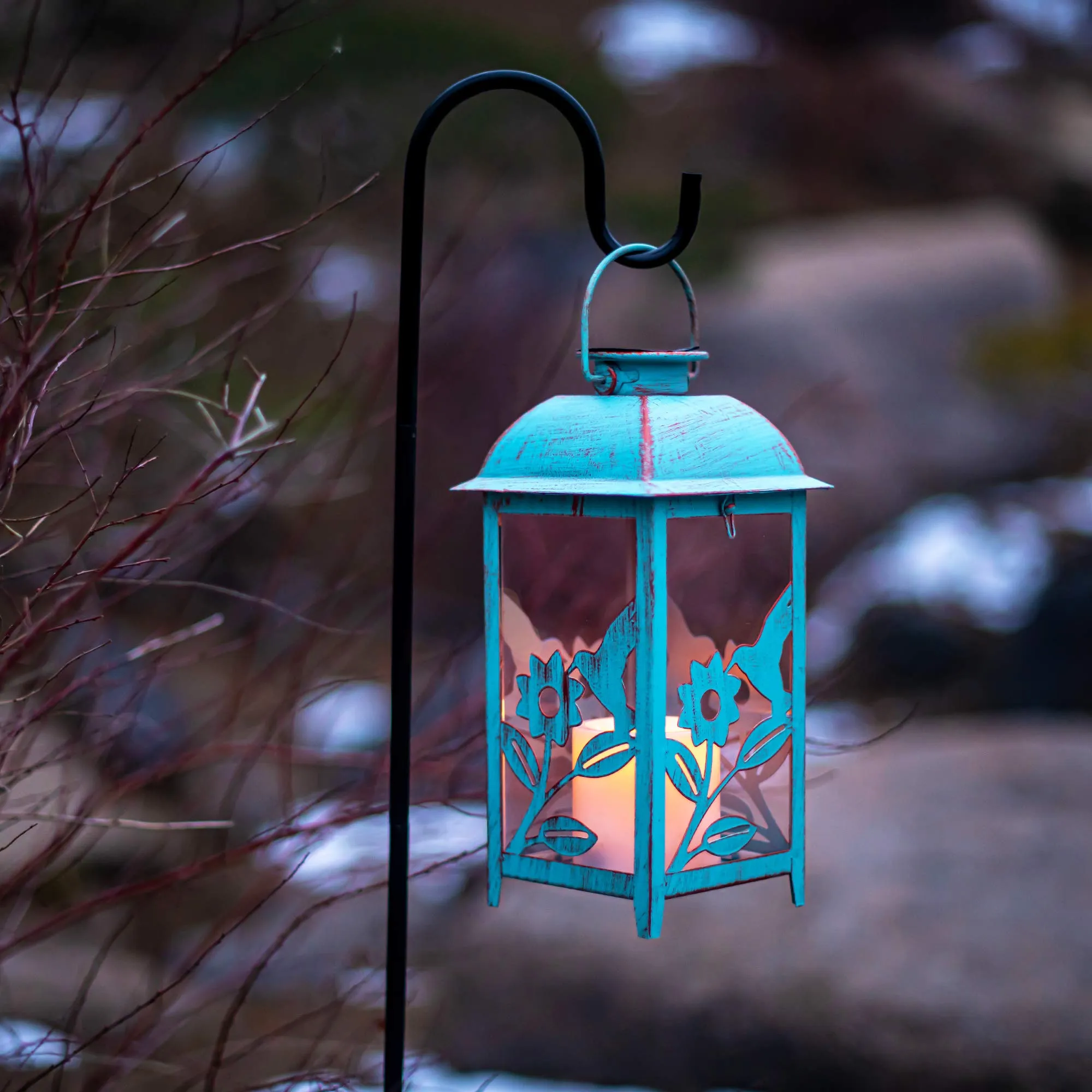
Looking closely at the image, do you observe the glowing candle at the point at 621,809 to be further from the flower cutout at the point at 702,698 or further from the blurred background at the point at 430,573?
the blurred background at the point at 430,573

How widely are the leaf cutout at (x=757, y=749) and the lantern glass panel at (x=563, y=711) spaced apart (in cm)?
7

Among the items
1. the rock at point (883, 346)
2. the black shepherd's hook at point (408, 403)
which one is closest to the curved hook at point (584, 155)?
the black shepherd's hook at point (408, 403)

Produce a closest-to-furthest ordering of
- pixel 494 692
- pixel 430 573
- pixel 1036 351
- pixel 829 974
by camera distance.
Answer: pixel 494 692 < pixel 829 974 < pixel 430 573 < pixel 1036 351

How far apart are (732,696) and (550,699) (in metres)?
0.12

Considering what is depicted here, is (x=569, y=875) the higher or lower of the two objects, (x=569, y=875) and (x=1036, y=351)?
the lower

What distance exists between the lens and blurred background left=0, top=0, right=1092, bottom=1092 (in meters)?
1.25

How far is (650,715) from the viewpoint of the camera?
0.77m

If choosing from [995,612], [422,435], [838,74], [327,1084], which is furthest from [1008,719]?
[838,74]

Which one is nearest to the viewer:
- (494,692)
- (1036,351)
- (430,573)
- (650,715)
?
(650,715)

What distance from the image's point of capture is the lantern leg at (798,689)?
2.80 ft

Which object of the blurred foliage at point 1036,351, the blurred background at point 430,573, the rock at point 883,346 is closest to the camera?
the blurred background at point 430,573

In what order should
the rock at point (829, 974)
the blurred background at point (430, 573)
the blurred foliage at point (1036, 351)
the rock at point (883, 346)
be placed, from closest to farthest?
the blurred background at point (430, 573) < the rock at point (829, 974) < the rock at point (883, 346) < the blurred foliage at point (1036, 351)

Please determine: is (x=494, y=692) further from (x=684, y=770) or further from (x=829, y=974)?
(x=829, y=974)

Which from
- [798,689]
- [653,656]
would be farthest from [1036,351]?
[653,656]
